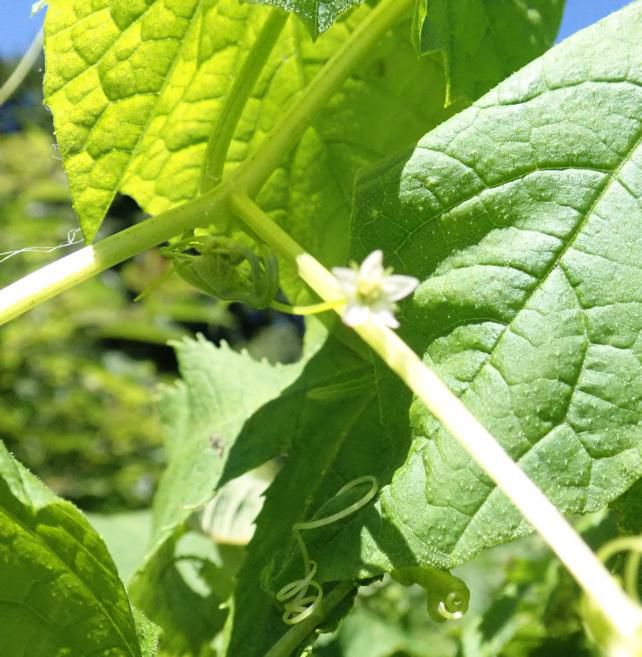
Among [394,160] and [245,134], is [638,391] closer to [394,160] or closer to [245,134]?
[394,160]

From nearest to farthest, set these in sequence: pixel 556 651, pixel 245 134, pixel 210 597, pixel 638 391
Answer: pixel 638 391
pixel 245 134
pixel 556 651
pixel 210 597

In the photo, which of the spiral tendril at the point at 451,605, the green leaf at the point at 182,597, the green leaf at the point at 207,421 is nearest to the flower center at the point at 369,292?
the spiral tendril at the point at 451,605

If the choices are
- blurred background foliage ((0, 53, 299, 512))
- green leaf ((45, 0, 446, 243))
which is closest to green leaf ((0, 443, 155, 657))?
green leaf ((45, 0, 446, 243))

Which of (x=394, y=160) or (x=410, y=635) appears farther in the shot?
(x=410, y=635)

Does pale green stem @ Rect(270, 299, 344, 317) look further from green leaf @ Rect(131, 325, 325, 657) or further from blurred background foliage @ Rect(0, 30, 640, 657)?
blurred background foliage @ Rect(0, 30, 640, 657)

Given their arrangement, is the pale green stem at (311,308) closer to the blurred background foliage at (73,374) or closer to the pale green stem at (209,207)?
the pale green stem at (209,207)

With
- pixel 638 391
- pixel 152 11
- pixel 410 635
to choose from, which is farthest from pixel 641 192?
pixel 410 635
